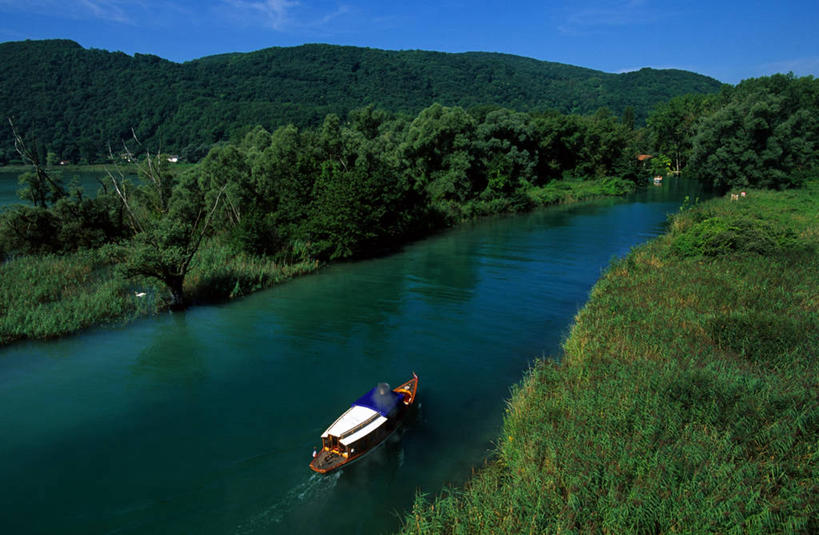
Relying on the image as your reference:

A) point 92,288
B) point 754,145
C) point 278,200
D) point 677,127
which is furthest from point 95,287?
point 677,127

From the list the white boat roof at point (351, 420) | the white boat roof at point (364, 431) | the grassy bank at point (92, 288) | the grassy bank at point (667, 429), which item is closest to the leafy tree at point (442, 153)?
the grassy bank at point (92, 288)

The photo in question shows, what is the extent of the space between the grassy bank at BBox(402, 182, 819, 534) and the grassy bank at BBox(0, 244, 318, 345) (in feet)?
58.8

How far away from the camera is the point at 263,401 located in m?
14.3

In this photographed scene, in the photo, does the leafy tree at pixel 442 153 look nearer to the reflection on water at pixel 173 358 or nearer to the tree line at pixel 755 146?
the tree line at pixel 755 146

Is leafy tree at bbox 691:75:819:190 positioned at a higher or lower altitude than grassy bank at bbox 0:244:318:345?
higher

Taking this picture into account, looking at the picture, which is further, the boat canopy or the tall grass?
the tall grass

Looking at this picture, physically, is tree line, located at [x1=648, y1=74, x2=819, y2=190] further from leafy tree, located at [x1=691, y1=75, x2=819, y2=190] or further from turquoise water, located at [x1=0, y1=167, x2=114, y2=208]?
turquoise water, located at [x1=0, y1=167, x2=114, y2=208]

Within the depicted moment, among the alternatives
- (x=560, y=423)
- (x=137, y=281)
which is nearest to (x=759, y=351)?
(x=560, y=423)

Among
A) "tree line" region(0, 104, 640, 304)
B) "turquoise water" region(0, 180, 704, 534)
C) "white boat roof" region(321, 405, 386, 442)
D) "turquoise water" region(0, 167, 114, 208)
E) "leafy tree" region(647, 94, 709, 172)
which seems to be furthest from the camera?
"leafy tree" region(647, 94, 709, 172)

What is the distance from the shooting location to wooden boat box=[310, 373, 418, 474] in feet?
35.7

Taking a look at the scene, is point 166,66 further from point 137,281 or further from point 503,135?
point 137,281

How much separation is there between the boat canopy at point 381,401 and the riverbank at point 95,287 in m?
15.0

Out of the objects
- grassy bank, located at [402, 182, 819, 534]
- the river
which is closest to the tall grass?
grassy bank, located at [402, 182, 819, 534]

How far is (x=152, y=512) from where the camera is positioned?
9977 mm
